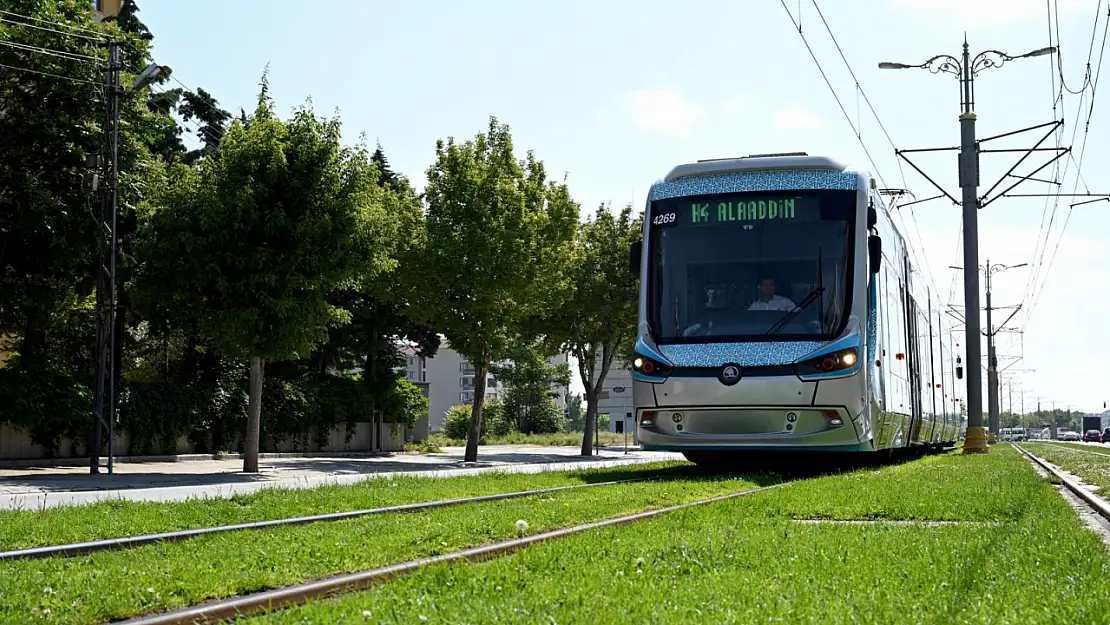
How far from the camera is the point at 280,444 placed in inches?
1380

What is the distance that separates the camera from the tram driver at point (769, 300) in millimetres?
14656

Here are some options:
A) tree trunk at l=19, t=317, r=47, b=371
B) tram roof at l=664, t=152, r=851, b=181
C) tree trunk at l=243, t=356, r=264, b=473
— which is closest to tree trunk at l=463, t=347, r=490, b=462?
tree trunk at l=243, t=356, r=264, b=473

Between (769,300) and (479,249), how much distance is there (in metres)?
14.4

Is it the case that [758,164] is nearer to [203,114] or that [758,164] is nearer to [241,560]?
[241,560]

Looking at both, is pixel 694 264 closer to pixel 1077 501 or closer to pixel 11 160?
pixel 1077 501

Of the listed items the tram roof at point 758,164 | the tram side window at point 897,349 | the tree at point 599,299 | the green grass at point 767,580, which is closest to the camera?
the green grass at point 767,580

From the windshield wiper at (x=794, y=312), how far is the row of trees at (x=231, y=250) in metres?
10.9

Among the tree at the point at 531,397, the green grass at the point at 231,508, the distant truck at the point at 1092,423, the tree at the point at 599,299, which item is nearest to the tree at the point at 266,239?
the green grass at the point at 231,508

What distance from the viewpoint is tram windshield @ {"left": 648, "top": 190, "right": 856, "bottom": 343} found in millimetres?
14633

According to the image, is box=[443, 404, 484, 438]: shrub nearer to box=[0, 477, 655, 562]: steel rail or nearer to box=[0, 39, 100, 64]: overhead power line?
box=[0, 39, 100, 64]: overhead power line

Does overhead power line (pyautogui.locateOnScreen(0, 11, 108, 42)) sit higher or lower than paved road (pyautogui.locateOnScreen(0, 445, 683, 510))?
higher

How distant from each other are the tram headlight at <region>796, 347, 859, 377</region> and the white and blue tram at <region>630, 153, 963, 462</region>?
0.01 metres

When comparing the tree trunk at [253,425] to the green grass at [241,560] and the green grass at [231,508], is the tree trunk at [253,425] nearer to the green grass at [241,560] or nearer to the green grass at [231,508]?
the green grass at [231,508]

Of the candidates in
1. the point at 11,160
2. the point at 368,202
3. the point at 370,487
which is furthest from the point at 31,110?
the point at 370,487
